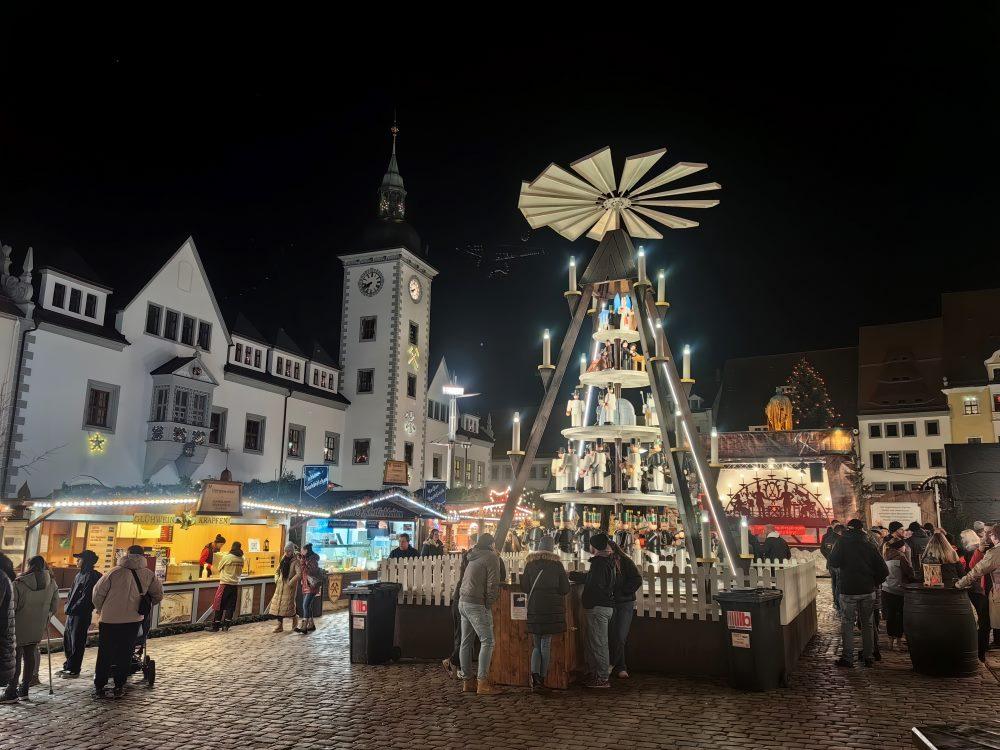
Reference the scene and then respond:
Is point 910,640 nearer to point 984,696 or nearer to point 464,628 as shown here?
point 984,696

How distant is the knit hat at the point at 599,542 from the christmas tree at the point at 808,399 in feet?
133

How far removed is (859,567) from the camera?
438 inches

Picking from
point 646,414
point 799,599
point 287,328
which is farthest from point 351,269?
point 799,599

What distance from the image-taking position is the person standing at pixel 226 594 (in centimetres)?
1653

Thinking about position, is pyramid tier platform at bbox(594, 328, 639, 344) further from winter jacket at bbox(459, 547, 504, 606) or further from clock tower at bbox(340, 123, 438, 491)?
clock tower at bbox(340, 123, 438, 491)

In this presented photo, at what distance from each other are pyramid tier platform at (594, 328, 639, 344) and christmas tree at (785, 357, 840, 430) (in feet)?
122

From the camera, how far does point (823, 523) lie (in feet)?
129

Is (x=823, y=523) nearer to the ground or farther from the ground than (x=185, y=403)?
nearer to the ground

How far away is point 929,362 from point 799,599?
42308 millimetres

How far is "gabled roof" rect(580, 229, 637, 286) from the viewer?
44.7 feet

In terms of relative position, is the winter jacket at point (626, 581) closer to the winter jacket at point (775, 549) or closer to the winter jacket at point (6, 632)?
the winter jacket at point (6, 632)

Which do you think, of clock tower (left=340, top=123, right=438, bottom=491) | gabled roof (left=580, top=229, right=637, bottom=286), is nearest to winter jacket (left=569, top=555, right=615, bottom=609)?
gabled roof (left=580, top=229, right=637, bottom=286)

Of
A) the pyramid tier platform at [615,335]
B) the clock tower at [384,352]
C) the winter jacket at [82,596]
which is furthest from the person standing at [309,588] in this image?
the clock tower at [384,352]

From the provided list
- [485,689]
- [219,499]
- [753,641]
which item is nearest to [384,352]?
[219,499]
